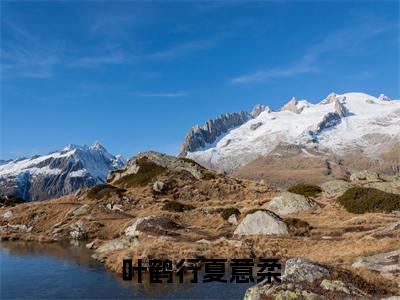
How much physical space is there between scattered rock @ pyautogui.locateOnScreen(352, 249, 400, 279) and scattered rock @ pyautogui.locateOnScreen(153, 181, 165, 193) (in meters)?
60.5

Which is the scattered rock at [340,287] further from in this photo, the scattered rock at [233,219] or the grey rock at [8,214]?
the grey rock at [8,214]

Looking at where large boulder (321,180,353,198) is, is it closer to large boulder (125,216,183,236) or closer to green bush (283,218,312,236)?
green bush (283,218,312,236)

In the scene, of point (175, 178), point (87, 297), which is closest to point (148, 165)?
point (175, 178)

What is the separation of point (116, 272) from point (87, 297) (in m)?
7.47

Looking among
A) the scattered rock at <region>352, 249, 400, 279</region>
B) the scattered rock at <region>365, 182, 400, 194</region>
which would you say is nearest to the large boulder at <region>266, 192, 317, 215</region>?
the scattered rock at <region>365, 182, 400, 194</region>

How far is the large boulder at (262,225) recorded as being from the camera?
49062 millimetres

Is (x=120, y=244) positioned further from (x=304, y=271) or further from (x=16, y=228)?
(x=16, y=228)

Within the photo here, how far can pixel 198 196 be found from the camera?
87.7 m

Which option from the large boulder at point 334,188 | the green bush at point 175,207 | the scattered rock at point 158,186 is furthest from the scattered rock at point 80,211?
the large boulder at point 334,188

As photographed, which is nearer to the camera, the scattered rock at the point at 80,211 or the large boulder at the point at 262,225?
the large boulder at the point at 262,225

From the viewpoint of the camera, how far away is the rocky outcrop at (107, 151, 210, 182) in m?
104

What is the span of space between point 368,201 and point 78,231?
40463 millimetres

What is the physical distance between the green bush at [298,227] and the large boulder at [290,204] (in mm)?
9519

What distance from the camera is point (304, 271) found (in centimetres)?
2553
